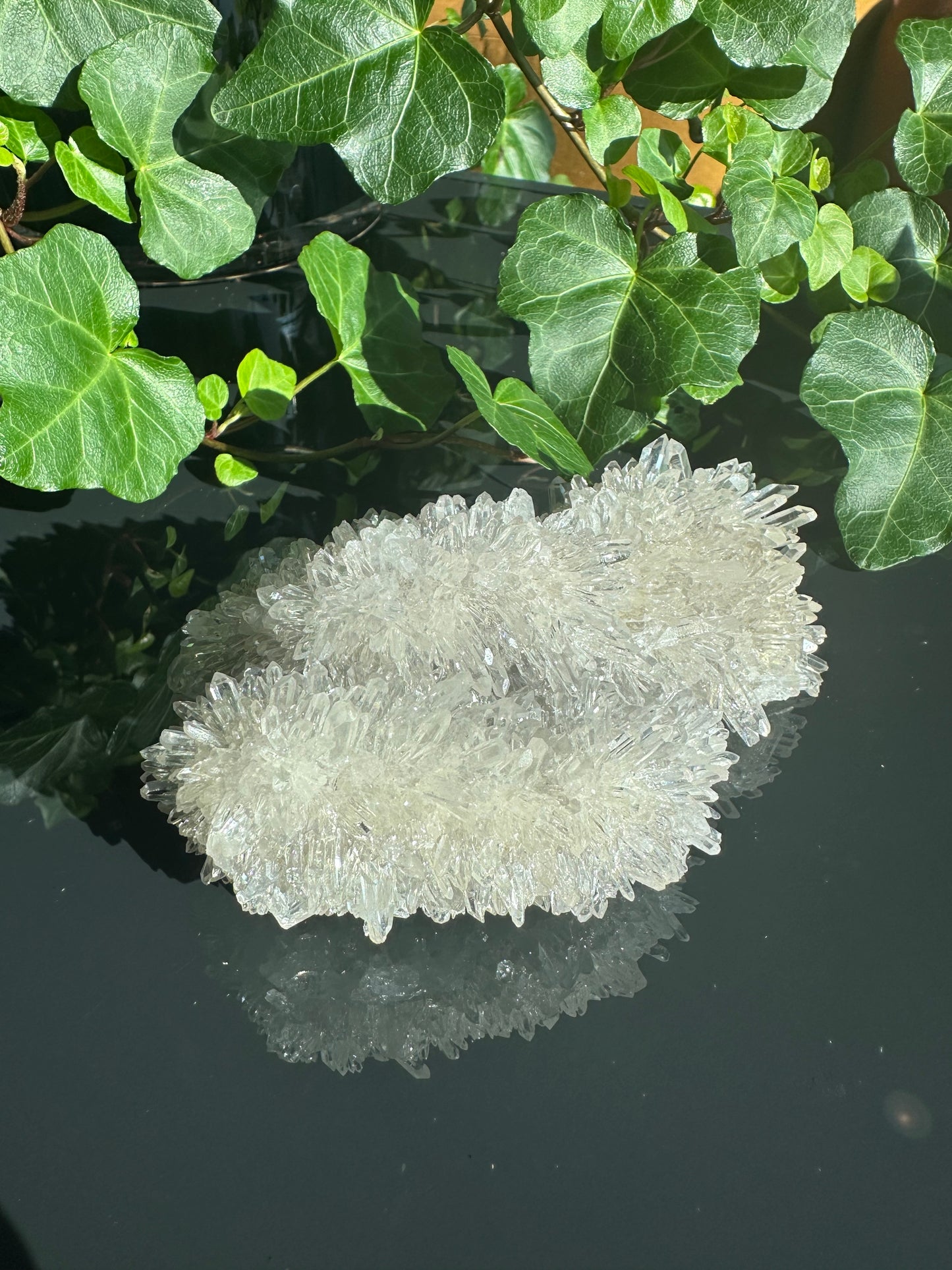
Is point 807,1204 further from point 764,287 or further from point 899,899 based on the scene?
point 764,287

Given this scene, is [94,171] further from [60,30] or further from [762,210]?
[762,210]

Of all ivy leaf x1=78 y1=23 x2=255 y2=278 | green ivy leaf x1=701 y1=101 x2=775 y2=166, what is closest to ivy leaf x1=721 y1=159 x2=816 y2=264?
green ivy leaf x1=701 y1=101 x2=775 y2=166

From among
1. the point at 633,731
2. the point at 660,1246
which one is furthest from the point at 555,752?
the point at 660,1246

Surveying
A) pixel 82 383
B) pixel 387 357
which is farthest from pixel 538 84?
pixel 82 383

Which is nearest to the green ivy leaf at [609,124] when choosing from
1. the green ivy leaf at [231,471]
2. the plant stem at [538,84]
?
the plant stem at [538,84]

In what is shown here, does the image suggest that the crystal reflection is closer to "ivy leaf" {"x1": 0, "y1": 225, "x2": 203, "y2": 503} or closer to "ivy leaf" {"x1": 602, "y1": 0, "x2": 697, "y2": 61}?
"ivy leaf" {"x1": 0, "y1": 225, "x2": 203, "y2": 503}

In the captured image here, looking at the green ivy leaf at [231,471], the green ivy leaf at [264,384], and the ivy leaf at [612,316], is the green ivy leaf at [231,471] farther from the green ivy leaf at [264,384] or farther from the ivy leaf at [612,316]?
the ivy leaf at [612,316]

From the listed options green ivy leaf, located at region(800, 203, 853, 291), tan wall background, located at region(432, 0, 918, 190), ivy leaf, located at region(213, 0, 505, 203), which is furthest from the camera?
tan wall background, located at region(432, 0, 918, 190)
